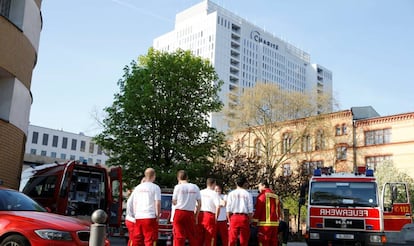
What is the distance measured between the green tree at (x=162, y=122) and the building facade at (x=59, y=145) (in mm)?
58989

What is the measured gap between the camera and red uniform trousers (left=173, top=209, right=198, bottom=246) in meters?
9.24

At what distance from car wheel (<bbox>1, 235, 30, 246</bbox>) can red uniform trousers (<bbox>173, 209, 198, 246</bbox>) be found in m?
2.98

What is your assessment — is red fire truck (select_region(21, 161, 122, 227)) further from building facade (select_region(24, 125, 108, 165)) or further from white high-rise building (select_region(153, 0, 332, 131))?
white high-rise building (select_region(153, 0, 332, 131))

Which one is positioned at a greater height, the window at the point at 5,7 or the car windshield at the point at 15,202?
the window at the point at 5,7

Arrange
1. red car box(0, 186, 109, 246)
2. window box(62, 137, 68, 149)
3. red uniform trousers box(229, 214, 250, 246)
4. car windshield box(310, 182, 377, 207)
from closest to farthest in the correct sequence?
red car box(0, 186, 109, 246) < red uniform trousers box(229, 214, 250, 246) < car windshield box(310, 182, 377, 207) < window box(62, 137, 68, 149)

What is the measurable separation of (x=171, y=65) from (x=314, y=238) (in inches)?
711

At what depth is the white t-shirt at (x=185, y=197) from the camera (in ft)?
30.8

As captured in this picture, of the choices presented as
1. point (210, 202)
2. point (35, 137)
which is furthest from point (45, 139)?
point (210, 202)

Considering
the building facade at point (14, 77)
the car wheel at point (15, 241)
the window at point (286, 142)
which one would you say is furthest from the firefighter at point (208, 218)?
the window at point (286, 142)

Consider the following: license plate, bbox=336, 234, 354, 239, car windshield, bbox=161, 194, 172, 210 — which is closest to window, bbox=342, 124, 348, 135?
car windshield, bbox=161, 194, 172, 210

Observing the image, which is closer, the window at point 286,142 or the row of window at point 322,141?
the window at point 286,142

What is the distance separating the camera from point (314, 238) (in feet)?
46.8

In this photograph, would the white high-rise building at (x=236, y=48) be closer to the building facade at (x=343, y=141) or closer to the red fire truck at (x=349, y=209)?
the building facade at (x=343, y=141)

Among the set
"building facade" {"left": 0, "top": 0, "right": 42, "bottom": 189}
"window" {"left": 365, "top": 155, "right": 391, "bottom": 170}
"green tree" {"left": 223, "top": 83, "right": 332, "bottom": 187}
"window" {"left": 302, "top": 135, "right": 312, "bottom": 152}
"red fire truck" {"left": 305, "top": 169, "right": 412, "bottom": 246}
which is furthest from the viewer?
"window" {"left": 365, "top": 155, "right": 391, "bottom": 170}
